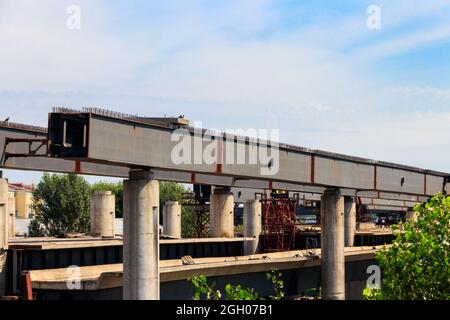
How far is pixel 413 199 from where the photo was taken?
279ft

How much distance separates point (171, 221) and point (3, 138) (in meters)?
40.3

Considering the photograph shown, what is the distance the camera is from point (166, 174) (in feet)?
157

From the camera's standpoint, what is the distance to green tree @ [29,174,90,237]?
99312mm

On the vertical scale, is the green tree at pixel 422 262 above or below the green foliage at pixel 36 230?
above

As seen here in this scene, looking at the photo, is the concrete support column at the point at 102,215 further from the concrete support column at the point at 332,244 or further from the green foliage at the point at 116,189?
the green foliage at the point at 116,189

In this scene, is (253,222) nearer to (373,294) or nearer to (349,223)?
(349,223)

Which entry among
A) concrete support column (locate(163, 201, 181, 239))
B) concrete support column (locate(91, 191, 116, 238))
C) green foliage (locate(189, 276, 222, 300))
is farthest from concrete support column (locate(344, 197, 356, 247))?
green foliage (locate(189, 276, 222, 300))

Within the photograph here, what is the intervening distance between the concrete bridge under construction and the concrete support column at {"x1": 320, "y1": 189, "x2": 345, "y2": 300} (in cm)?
6

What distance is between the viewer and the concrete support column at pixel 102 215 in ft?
188

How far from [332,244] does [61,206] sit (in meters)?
63.4

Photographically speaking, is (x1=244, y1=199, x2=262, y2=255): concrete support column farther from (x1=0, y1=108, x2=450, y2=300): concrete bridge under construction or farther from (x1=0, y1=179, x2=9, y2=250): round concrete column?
(x1=0, y1=179, x2=9, y2=250): round concrete column

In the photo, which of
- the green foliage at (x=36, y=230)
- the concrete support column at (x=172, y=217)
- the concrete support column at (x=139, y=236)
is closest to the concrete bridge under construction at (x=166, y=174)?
the concrete support column at (x=139, y=236)

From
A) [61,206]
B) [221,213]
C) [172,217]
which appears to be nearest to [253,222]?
[221,213]

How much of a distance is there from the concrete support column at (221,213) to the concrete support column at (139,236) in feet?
101
